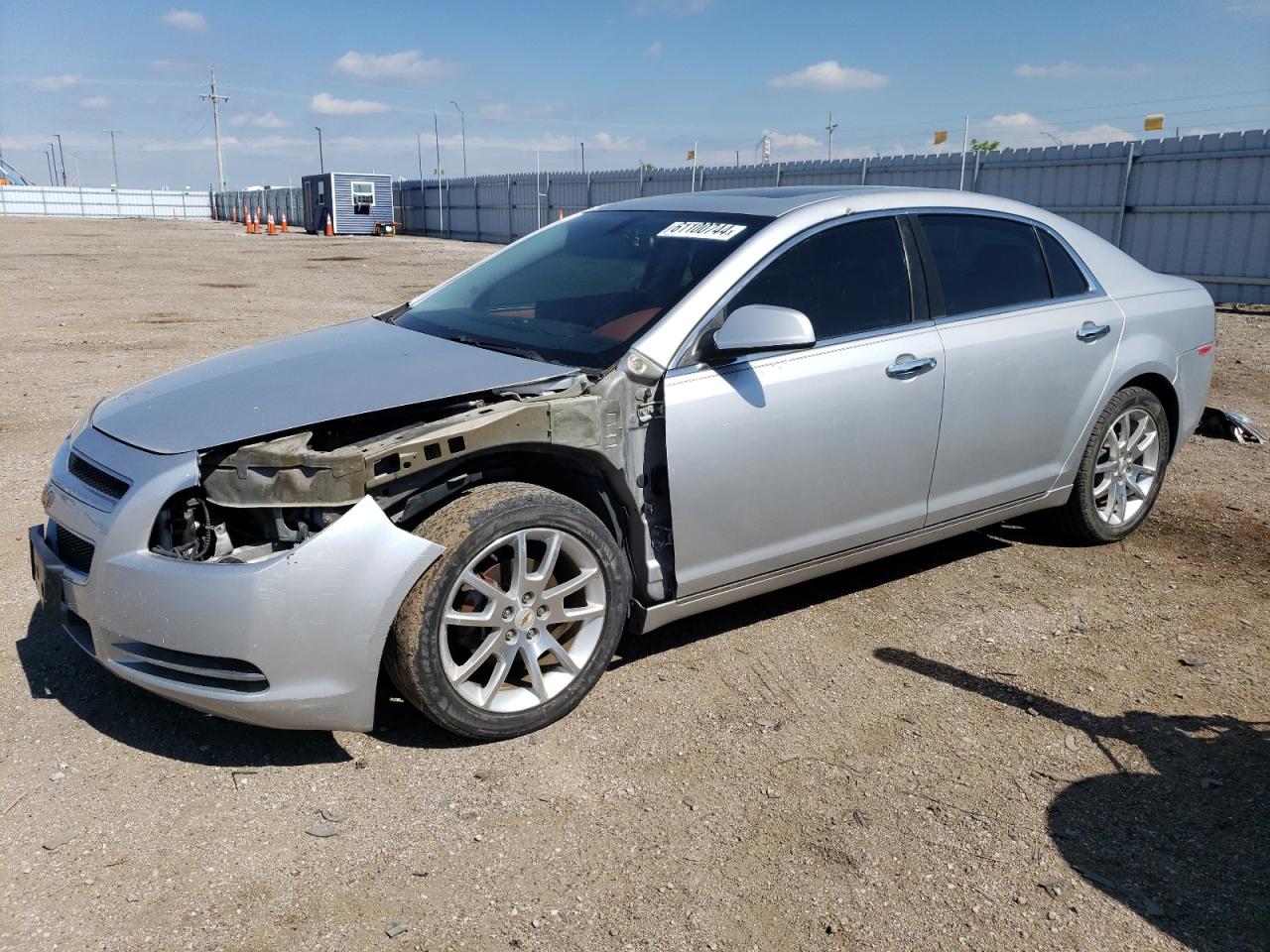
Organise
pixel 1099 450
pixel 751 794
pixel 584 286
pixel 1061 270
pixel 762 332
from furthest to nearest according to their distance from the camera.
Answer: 1. pixel 1099 450
2. pixel 1061 270
3. pixel 584 286
4. pixel 762 332
5. pixel 751 794

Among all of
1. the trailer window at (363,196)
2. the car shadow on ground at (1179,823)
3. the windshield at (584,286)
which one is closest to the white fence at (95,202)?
the trailer window at (363,196)

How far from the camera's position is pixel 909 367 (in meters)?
3.97

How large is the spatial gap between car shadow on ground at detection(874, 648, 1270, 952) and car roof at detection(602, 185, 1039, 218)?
6.34 ft

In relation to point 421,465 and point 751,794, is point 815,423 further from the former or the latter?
point 421,465

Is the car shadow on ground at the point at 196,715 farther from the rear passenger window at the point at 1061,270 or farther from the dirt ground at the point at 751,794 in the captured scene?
the rear passenger window at the point at 1061,270

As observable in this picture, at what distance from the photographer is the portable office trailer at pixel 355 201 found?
4409cm

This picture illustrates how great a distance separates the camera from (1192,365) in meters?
5.24

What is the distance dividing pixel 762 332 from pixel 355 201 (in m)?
44.3

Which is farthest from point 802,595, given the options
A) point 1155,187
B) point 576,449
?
point 1155,187

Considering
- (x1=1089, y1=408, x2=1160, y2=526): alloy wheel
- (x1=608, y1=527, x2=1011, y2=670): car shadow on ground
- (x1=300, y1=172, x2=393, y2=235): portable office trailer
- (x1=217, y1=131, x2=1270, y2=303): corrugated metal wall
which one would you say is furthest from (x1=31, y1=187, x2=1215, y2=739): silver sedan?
(x1=300, y1=172, x2=393, y2=235): portable office trailer

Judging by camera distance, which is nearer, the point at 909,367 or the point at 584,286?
the point at 909,367

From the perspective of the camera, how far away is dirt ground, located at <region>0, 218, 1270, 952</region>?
8.36 feet

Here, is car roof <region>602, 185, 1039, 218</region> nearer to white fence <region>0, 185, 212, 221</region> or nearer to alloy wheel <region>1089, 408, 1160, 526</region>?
alloy wheel <region>1089, 408, 1160, 526</region>

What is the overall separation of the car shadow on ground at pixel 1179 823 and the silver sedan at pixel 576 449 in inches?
44.8
